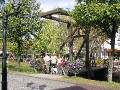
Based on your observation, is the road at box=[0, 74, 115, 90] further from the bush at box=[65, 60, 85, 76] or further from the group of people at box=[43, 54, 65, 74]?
the group of people at box=[43, 54, 65, 74]

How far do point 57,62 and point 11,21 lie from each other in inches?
199

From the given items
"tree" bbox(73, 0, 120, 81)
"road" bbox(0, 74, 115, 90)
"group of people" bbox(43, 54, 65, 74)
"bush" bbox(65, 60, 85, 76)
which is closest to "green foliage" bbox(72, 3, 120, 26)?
"tree" bbox(73, 0, 120, 81)

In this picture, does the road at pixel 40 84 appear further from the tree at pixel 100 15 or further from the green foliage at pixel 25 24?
the green foliage at pixel 25 24

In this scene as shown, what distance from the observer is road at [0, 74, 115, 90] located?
2144 centimetres

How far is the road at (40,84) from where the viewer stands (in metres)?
21.4

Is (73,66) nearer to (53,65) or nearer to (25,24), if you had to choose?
(53,65)

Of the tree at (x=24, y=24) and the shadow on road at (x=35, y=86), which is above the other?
the tree at (x=24, y=24)

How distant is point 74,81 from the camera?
952 inches

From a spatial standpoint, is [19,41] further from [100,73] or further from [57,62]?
[100,73]

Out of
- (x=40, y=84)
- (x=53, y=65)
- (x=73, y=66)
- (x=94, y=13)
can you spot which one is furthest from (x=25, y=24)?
(x=40, y=84)

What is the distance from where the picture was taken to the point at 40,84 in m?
22.7

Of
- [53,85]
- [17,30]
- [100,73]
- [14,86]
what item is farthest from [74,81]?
[100,73]

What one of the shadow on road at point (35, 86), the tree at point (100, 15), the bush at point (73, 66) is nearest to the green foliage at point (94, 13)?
the tree at point (100, 15)

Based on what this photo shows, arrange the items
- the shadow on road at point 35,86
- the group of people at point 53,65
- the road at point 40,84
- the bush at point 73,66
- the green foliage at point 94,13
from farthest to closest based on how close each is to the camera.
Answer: the group of people at point 53,65, the bush at point 73,66, the green foliage at point 94,13, the road at point 40,84, the shadow on road at point 35,86
